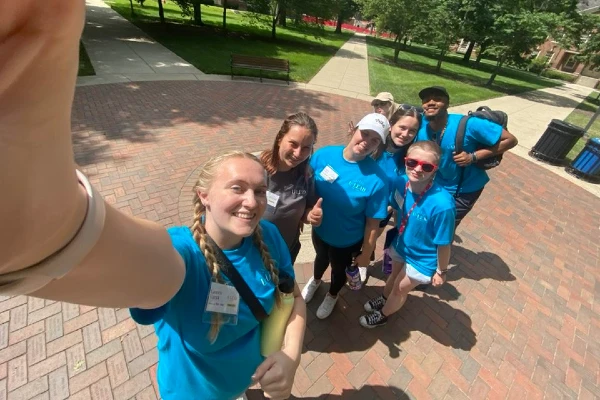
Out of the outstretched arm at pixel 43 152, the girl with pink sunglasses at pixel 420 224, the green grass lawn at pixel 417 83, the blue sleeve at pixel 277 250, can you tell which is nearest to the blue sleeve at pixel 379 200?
the girl with pink sunglasses at pixel 420 224

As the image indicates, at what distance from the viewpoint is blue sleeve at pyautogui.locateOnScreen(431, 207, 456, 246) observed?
7.64 ft

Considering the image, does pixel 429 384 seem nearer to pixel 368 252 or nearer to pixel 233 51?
pixel 368 252

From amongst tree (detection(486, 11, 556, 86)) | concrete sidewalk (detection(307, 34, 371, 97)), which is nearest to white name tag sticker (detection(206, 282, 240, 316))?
concrete sidewalk (detection(307, 34, 371, 97))

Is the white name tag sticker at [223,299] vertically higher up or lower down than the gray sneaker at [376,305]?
higher up

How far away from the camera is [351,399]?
2.55 metres

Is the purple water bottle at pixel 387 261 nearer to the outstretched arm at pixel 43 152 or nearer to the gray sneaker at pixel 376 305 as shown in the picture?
the gray sneaker at pixel 376 305

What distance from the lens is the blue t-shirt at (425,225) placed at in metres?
2.35

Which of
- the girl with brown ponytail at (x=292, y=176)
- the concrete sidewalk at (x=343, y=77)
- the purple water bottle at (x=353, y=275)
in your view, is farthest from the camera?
the concrete sidewalk at (x=343, y=77)

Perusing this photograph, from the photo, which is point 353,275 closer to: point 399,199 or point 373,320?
point 373,320

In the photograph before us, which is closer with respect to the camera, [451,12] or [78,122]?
[78,122]

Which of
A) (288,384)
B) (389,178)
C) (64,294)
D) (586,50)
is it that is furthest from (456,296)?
(586,50)

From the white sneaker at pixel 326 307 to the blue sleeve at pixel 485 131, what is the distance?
2311mm

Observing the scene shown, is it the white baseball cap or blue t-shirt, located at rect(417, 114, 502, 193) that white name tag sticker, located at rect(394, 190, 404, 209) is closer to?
the white baseball cap

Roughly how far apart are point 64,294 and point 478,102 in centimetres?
1633
